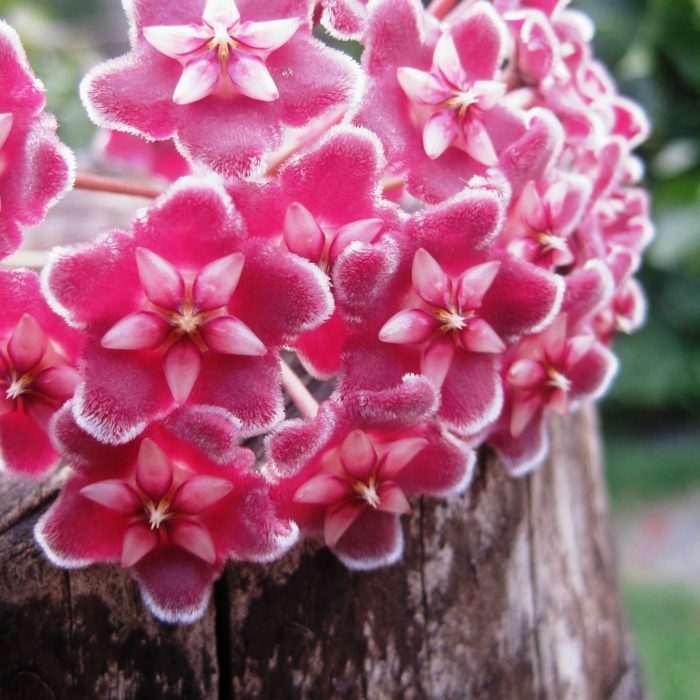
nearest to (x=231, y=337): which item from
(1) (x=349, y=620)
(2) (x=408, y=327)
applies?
(2) (x=408, y=327)

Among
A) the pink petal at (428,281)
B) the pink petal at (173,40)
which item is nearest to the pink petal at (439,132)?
the pink petal at (428,281)

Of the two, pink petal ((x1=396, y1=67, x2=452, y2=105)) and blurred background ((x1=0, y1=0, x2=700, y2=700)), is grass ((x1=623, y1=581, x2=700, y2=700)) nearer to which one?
blurred background ((x1=0, y1=0, x2=700, y2=700))

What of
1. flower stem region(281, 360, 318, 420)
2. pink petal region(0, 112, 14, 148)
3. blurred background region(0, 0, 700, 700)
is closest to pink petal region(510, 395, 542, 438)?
flower stem region(281, 360, 318, 420)

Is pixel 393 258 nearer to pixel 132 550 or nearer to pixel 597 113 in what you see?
pixel 132 550

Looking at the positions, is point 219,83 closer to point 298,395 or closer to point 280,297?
point 280,297

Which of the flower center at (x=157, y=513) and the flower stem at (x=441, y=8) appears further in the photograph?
the flower stem at (x=441, y=8)

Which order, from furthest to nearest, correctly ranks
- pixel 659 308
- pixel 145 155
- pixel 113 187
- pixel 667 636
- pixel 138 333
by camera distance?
1. pixel 659 308
2. pixel 667 636
3. pixel 145 155
4. pixel 113 187
5. pixel 138 333

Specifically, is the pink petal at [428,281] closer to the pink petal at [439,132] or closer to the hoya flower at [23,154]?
the pink petal at [439,132]
